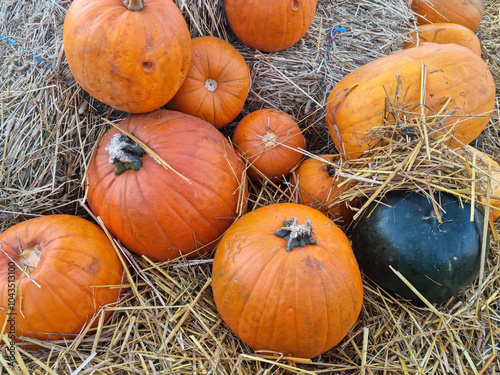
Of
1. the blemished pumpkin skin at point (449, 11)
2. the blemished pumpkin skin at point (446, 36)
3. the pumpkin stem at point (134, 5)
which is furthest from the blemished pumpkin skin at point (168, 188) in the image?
the blemished pumpkin skin at point (449, 11)

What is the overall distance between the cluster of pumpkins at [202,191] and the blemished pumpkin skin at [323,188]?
0.4 inches

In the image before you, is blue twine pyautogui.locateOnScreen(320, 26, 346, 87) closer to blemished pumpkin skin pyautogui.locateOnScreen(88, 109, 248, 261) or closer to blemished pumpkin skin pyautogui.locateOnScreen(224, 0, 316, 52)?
blemished pumpkin skin pyautogui.locateOnScreen(224, 0, 316, 52)

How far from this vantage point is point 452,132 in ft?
7.20

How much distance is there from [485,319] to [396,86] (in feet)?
4.86

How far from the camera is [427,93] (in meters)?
2.18

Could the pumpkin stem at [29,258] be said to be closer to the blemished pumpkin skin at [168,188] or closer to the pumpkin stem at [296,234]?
the blemished pumpkin skin at [168,188]

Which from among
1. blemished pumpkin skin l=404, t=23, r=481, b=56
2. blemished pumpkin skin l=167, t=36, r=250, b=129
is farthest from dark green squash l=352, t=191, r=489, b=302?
blemished pumpkin skin l=404, t=23, r=481, b=56

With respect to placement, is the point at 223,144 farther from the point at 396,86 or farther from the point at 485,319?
the point at 485,319

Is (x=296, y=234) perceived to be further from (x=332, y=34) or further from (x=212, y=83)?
(x=332, y=34)

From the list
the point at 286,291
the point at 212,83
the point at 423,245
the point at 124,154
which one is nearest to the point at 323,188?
the point at 423,245

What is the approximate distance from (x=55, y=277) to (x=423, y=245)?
6.45ft

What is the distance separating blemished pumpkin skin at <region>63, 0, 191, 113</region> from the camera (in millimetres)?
1838

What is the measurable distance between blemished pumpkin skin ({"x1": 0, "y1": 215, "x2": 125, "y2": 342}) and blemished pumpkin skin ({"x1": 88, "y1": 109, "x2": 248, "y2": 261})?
20 centimetres

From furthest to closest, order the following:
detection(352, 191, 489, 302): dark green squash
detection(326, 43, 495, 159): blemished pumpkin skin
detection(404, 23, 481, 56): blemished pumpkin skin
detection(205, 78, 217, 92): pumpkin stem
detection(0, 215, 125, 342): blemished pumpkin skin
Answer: detection(404, 23, 481, 56): blemished pumpkin skin, detection(205, 78, 217, 92): pumpkin stem, detection(326, 43, 495, 159): blemished pumpkin skin, detection(352, 191, 489, 302): dark green squash, detection(0, 215, 125, 342): blemished pumpkin skin
